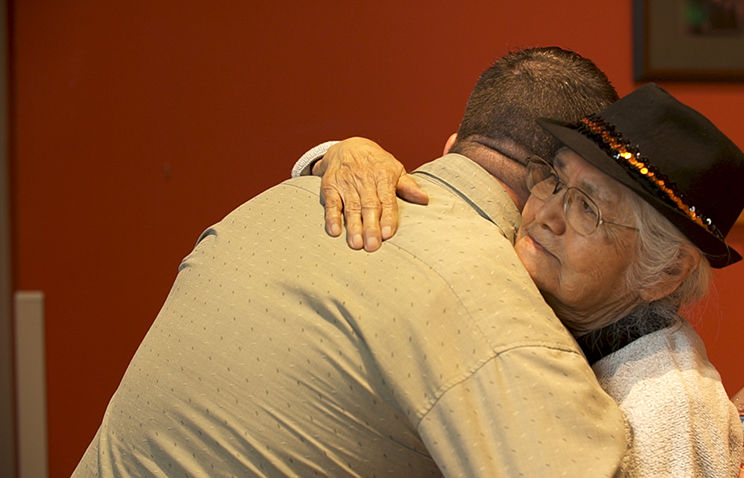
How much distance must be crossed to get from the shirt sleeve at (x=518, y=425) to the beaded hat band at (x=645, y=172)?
0.34m

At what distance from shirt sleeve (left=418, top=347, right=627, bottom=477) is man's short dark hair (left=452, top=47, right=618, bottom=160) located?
0.48m

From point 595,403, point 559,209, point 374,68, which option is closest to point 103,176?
point 374,68

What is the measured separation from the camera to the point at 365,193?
1081 millimetres

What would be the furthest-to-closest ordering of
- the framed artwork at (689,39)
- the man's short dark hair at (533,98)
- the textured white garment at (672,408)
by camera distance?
1. the framed artwork at (689,39)
2. the man's short dark hair at (533,98)
3. the textured white garment at (672,408)

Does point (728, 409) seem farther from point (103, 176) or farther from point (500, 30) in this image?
point (103, 176)

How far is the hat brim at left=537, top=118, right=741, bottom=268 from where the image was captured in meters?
1.00

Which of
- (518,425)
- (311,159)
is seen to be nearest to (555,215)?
(518,425)

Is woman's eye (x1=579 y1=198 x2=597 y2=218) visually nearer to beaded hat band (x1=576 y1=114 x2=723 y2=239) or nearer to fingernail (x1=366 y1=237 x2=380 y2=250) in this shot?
beaded hat band (x1=576 y1=114 x2=723 y2=239)

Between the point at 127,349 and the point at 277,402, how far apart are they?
1.55 metres

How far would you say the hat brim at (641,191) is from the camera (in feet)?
3.28

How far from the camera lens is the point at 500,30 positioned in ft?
7.20

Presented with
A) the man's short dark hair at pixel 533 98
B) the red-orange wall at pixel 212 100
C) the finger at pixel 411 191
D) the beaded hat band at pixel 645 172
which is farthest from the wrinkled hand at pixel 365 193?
the red-orange wall at pixel 212 100

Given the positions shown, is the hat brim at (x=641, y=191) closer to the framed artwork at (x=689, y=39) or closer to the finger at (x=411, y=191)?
the finger at (x=411, y=191)

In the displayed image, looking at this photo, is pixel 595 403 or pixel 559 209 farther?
pixel 559 209
